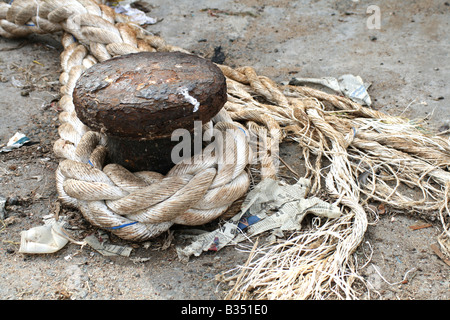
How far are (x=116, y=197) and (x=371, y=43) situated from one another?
1909mm

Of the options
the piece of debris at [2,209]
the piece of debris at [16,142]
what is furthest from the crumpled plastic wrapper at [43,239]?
the piece of debris at [16,142]

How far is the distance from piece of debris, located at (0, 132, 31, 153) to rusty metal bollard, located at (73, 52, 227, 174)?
554 mm

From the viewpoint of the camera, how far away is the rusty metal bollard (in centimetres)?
127

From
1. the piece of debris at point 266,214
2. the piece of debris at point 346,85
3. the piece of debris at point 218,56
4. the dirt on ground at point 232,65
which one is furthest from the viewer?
the piece of debris at point 218,56

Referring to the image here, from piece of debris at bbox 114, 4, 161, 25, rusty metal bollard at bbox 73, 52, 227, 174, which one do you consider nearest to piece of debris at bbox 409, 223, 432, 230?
rusty metal bollard at bbox 73, 52, 227, 174

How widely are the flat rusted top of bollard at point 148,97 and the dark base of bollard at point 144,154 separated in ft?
0.33

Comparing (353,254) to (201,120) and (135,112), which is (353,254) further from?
(135,112)

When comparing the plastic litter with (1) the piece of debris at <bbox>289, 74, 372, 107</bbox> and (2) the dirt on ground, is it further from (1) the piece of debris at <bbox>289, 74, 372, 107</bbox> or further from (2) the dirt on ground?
(1) the piece of debris at <bbox>289, 74, 372, 107</bbox>

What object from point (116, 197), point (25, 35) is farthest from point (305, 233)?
point (25, 35)

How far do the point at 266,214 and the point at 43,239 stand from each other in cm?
70

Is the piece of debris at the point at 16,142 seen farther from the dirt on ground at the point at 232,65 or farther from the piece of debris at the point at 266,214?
the piece of debris at the point at 266,214

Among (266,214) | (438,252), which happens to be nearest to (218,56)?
(266,214)

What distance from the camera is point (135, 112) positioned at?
1260 millimetres

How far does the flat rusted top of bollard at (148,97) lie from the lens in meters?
1.27
